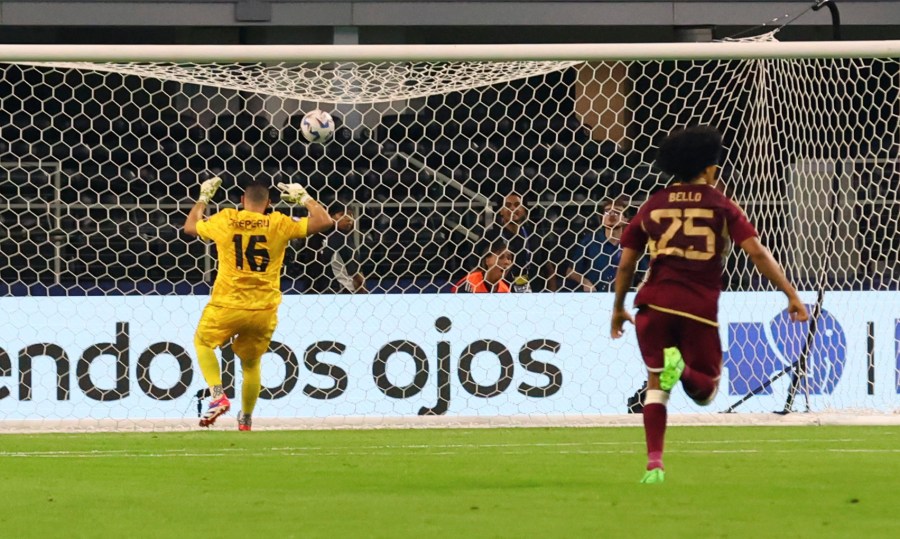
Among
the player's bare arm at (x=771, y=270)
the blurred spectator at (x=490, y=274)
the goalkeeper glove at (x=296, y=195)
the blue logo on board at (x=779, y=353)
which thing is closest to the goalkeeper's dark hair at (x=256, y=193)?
the goalkeeper glove at (x=296, y=195)

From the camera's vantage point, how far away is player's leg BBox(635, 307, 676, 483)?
21.0 ft

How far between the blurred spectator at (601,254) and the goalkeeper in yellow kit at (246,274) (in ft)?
9.57

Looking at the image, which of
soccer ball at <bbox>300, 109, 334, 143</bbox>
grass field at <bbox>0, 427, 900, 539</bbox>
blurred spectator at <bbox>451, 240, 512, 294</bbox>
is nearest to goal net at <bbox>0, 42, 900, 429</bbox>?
blurred spectator at <bbox>451, 240, 512, 294</bbox>

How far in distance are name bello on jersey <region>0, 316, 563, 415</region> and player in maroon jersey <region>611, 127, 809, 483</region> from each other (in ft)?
17.8

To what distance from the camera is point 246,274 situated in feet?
35.4

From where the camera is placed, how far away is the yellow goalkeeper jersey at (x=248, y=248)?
1073 centimetres

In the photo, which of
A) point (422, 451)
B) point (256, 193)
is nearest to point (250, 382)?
point (256, 193)

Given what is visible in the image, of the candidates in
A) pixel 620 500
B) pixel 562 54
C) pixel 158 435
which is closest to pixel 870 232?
pixel 562 54

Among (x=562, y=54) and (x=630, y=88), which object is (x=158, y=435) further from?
(x=630, y=88)

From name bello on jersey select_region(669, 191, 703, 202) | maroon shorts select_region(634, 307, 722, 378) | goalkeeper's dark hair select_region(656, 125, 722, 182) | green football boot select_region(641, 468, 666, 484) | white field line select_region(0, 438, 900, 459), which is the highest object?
goalkeeper's dark hair select_region(656, 125, 722, 182)

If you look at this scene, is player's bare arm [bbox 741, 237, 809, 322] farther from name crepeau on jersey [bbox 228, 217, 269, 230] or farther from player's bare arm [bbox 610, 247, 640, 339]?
name crepeau on jersey [bbox 228, 217, 269, 230]

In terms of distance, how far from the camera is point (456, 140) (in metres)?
15.2

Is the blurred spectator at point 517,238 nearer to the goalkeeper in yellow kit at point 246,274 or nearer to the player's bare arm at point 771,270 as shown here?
the goalkeeper in yellow kit at point 246,274

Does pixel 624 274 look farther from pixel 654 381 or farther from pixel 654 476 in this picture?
pixel 654 476
